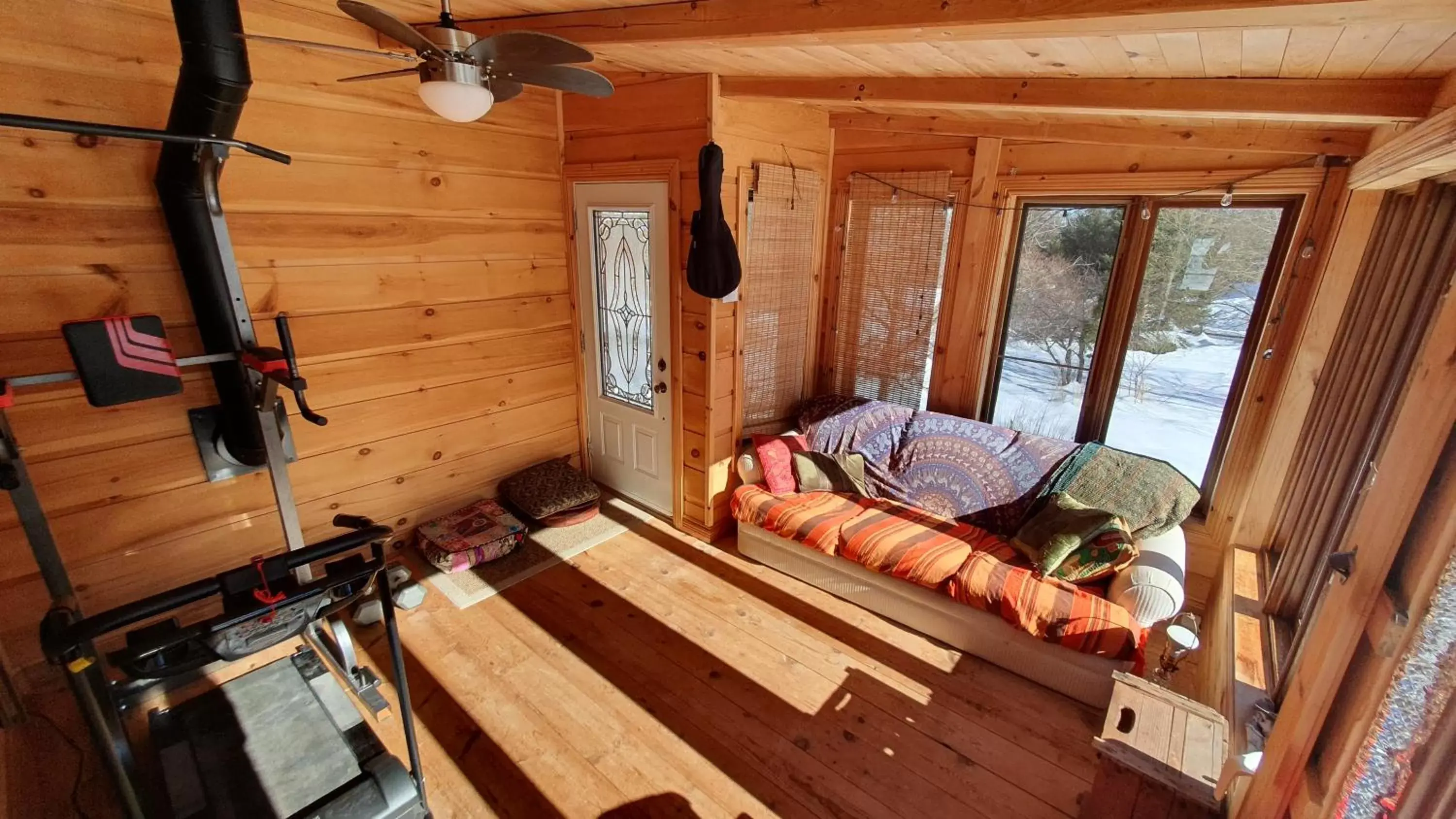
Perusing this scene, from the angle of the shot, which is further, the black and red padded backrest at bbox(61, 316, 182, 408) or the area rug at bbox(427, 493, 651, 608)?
the area rug at bbox(427, 493, 651, 608)

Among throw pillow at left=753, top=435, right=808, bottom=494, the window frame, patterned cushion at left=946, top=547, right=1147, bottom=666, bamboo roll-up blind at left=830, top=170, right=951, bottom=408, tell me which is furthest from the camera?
bamboo roll-up blind at left=830, top=170, right=951, bottom=408

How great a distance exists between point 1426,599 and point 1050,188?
8.60 ft

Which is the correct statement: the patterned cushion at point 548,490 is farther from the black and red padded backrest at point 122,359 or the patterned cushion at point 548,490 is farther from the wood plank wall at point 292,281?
the black and red padded backrest at point 122,359

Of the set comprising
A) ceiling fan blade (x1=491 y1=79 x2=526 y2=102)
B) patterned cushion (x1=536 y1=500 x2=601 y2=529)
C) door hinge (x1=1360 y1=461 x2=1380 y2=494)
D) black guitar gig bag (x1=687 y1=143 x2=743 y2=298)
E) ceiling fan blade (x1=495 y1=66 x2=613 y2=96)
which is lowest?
patterned cushion (x1=536 y1=500 x2=601 y2=529)

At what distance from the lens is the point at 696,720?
2.31 m

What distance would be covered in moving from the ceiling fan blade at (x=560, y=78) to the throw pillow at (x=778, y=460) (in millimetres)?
2109

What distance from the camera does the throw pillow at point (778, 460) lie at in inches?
129

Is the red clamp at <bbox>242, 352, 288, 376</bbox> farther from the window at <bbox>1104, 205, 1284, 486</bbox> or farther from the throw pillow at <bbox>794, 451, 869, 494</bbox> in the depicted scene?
the window at <bbox>1104, 205, 1284, 486</bbox>

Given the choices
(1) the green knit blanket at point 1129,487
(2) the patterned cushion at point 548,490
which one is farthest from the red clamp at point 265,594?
(1) the green knit blanket at point 1129,487

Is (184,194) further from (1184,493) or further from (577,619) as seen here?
(1184,493)

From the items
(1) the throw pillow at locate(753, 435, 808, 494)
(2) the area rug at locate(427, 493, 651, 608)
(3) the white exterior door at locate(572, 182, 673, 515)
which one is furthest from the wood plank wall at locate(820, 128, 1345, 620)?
(2) the area rug at locate(427, 493, 651, 608)

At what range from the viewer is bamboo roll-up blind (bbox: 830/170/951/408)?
3395 mm

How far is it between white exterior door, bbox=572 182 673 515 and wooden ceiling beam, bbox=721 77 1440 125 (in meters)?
0.91

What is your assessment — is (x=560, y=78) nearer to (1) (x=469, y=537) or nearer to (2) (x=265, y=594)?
(2) (x=265, y=594)
